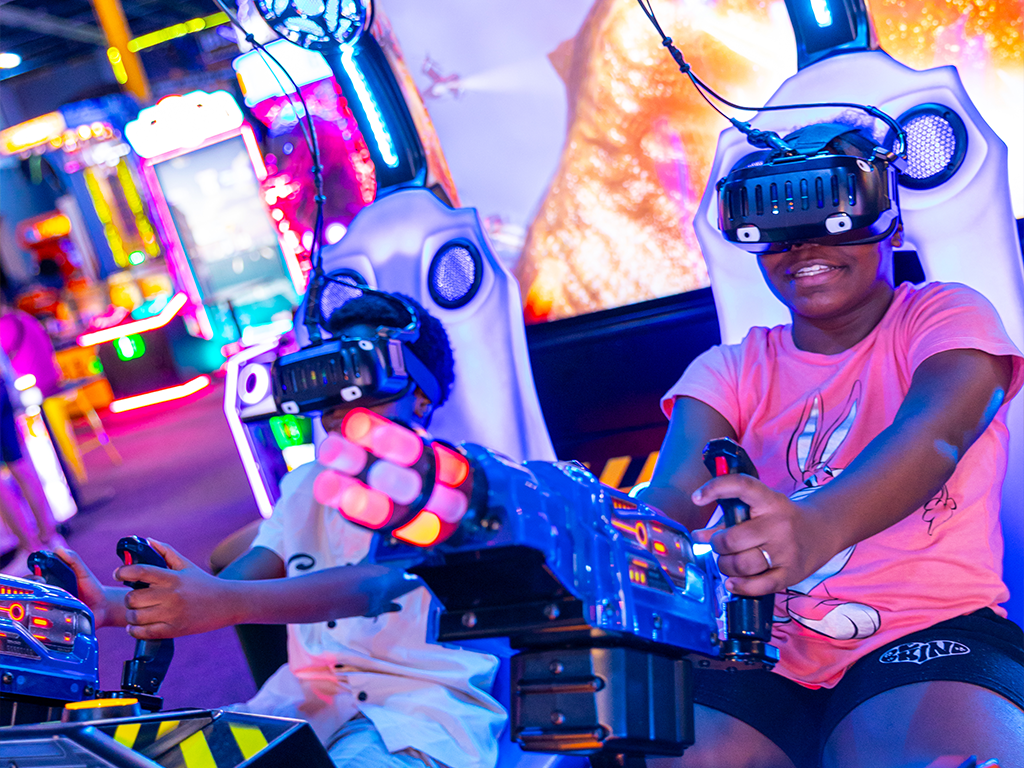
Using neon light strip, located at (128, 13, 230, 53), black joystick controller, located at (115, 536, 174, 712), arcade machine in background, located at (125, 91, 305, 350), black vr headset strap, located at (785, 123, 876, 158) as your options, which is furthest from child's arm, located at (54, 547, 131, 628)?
neon light strip, located at (128, 13, 230, 53)

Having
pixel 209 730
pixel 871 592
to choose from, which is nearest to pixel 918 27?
pixel 871 592

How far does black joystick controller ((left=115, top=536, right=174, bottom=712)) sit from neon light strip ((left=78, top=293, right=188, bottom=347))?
27.8ft

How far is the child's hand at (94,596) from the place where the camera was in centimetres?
152

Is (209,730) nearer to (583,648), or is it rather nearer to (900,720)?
(583,648)

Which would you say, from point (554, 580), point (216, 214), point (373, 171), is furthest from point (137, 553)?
point (216, 214)

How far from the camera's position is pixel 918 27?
1.86 meters

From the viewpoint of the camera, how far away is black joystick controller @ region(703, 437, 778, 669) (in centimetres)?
87

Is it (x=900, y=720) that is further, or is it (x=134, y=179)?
(x=134, y=179)

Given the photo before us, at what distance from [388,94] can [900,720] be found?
6.48 feet

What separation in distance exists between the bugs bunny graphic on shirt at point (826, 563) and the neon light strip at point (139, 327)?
881cm

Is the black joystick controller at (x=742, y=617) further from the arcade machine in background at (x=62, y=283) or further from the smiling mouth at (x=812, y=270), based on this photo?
the arcade machine in background at (x=62, y=283)

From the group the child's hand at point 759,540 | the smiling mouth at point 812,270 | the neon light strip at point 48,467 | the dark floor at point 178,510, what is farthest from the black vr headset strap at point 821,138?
the neon light strip at point 48,467

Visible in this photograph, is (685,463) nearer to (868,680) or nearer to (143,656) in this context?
(868,680)

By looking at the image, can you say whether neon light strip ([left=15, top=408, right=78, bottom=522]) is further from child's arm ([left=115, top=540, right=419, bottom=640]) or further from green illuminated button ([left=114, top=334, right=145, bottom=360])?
child's arm ([left=115, top=540, right=419, bottom=640])
